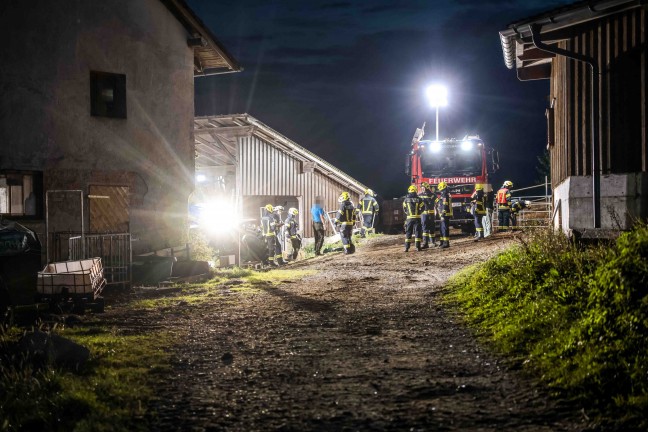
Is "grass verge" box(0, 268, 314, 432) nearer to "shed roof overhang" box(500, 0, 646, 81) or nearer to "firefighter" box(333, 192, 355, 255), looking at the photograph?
Answer: "shed roof overhang" box(500, 0, 646, 81)

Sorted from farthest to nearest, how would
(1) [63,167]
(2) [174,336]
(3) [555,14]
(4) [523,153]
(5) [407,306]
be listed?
(4) [523,153] → (1) [63,167] → (3) [555,14] → (5) [407,306] → (2) [174,336]

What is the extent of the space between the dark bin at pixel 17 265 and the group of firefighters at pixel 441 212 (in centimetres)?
1067

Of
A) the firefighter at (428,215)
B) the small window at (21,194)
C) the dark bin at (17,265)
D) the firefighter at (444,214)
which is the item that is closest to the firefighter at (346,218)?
the firefighter at (428,215)

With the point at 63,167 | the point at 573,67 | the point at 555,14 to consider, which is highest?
the point at 555,14

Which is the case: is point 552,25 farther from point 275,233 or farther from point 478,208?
point 275,233

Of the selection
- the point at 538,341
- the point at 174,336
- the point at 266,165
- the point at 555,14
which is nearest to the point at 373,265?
the point at 555,14

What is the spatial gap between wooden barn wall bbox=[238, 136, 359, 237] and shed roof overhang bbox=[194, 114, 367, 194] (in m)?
0.27

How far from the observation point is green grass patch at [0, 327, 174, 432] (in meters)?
4.63

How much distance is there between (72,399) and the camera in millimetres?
4965

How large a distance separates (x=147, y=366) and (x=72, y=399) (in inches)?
46.4

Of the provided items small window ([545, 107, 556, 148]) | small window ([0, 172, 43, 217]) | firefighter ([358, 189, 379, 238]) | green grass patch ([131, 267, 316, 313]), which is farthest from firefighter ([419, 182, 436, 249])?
small window ([0, 172, 43, 217])

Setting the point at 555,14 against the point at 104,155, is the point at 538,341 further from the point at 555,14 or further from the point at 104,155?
the point at 104,155

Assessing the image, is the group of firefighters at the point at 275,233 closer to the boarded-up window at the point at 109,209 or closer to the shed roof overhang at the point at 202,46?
the shed roof overhang at the point at 202,46

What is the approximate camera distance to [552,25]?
10805mm
